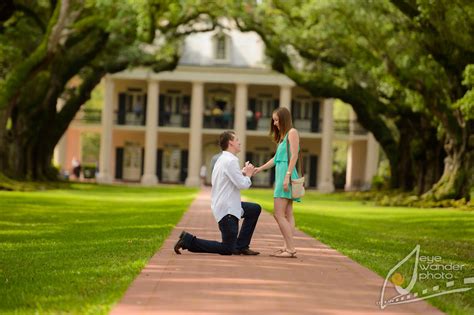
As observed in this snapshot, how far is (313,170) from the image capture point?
2378 inches

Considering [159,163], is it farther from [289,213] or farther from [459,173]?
[289,213]

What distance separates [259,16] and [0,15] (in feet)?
57.3

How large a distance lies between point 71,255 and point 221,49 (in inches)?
1961

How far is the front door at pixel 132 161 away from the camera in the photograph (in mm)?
60562

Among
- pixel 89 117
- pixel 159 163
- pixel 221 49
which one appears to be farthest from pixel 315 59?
pixel 89 117

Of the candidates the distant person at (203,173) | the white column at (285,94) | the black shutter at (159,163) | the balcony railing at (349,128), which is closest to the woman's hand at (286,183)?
the distant person at (203,173)

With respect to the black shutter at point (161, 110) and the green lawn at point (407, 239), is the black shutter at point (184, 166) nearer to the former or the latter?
the black shutter at point (161, 110)

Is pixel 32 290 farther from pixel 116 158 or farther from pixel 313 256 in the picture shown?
pixel 116 158

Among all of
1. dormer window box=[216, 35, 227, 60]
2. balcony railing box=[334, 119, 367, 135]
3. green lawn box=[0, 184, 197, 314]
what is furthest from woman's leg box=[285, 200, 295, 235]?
balcony railing box=[334, 119, 367, 135]

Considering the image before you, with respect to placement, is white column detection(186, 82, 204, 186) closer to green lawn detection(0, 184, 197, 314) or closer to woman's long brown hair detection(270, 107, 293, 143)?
green lawn detection(0, 184, 197, 314)

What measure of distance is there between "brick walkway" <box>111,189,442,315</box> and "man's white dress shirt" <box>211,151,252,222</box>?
0.54 meters

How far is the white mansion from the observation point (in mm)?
58281

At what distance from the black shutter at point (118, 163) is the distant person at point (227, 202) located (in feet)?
164

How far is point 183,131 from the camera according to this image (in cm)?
5900
